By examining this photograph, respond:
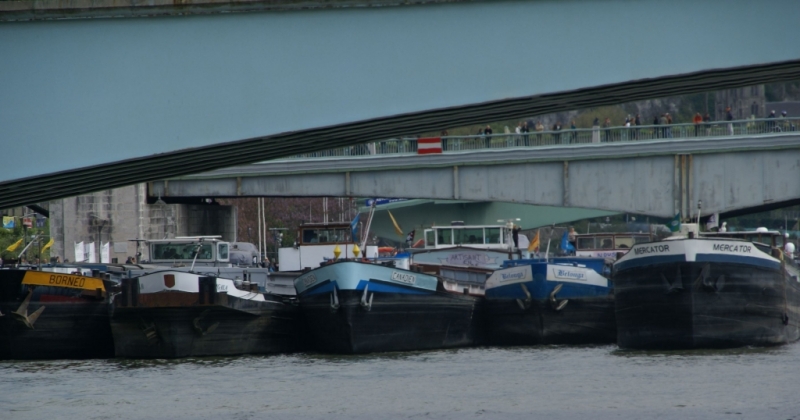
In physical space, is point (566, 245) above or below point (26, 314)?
above

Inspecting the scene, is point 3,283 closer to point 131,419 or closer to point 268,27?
point 131,419

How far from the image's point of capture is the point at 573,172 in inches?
1577

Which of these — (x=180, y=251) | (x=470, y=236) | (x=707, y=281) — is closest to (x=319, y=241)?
(x=180, y=251)

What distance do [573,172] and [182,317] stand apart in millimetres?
16026

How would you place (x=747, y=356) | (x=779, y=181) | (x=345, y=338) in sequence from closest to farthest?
(x=747, y=356), (x=345, y=338), (x=779, y=181)

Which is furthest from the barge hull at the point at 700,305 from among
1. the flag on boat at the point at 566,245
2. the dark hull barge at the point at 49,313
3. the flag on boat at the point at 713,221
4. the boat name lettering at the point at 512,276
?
the dark hull barge at the point at 49,313

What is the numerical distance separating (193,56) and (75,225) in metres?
34.0

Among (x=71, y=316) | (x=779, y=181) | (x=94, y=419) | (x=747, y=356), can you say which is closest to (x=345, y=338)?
(x=71, y=316)

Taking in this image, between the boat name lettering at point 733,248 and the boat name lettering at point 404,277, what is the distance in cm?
755

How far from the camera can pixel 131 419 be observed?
18172 mm

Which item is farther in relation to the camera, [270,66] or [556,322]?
[556,322]

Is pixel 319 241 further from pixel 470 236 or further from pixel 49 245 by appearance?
pixel 49 245

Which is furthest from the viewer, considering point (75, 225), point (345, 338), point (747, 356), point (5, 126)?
point (75, 225)

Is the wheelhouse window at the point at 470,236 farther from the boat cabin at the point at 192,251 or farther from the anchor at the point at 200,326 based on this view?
the anchor at the point at 200,326
